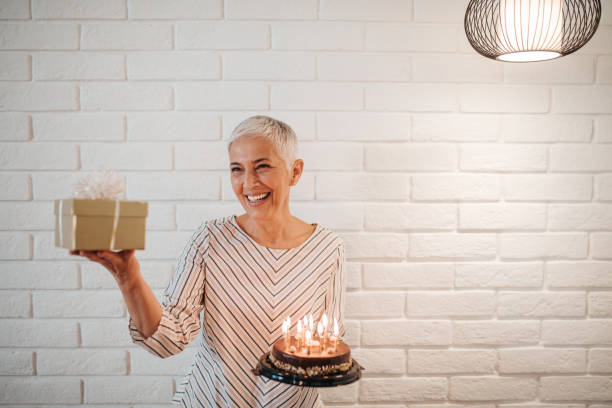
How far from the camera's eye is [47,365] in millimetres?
1664

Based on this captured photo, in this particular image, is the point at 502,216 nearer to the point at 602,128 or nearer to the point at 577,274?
the point at 577,274

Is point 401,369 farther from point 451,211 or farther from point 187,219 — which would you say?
point 187,219

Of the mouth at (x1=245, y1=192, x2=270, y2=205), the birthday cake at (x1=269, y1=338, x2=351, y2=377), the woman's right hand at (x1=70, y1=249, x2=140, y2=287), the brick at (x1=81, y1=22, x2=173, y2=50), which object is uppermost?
the brick at (x1=81, y1=22, x2=173, y2=50)

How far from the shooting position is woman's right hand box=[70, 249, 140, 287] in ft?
3.09

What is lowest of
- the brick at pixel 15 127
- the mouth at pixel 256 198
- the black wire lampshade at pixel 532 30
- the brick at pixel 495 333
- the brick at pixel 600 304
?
the brick at pixel 495 333

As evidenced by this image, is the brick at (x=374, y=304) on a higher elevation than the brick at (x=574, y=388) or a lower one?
higher

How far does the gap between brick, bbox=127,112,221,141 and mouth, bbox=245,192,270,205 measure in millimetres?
421

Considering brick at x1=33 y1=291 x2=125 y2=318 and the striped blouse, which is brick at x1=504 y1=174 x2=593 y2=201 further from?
brick at x1=33 y1=291 x2=125 y2=318

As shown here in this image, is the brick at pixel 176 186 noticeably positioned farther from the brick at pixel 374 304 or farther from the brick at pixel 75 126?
the brick at pixel 374 304

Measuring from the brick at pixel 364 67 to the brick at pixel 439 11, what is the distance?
177mm

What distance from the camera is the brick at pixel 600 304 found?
5.70ft

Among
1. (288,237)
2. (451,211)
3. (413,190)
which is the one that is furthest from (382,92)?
(288,237)

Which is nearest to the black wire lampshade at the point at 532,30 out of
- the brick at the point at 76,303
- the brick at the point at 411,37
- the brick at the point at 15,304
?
the brick at the point at 411,37

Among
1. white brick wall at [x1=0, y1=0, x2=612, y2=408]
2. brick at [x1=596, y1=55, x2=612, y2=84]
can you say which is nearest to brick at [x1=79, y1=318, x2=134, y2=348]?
white brick wall at [x1=0, y1=0, x2=612, y2=408]
